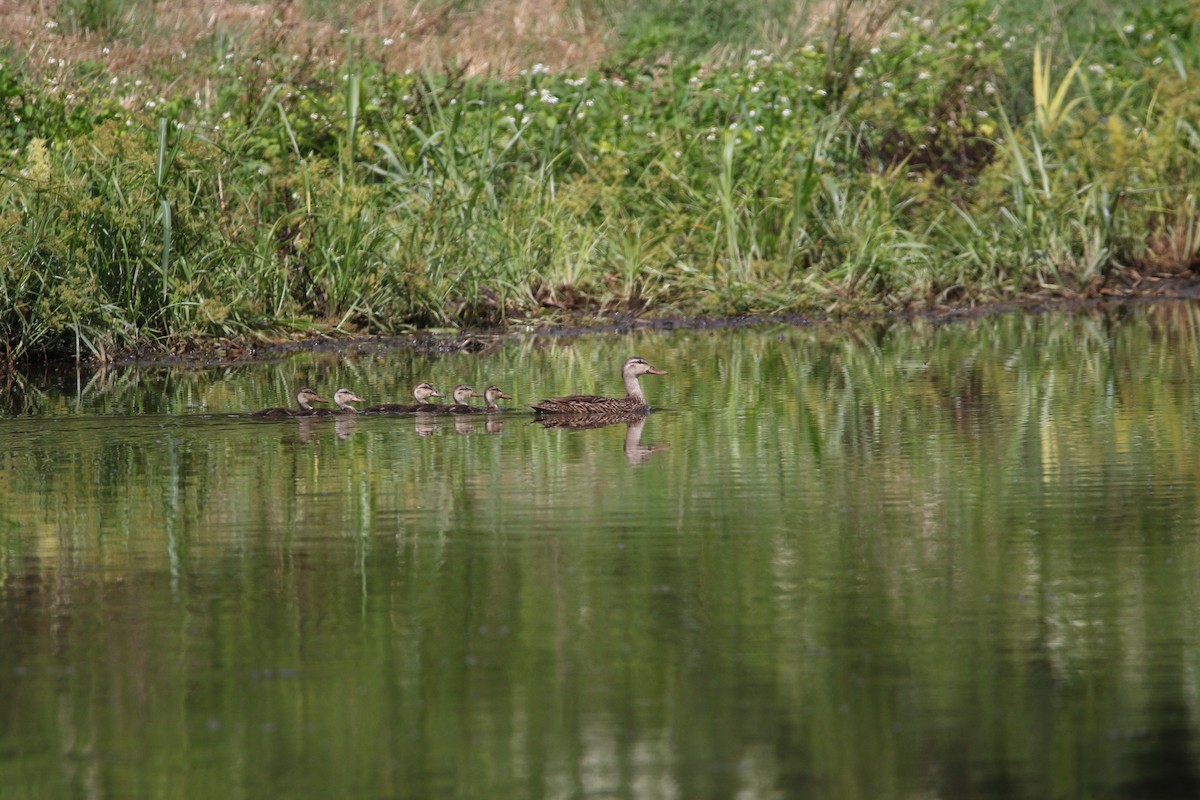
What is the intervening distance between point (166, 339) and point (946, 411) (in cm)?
678

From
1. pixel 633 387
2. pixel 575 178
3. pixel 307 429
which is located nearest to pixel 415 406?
pixel 307 429

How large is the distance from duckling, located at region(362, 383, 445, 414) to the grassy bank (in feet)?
11.9

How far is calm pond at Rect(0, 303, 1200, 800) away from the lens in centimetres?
560

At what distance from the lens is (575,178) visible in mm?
19594

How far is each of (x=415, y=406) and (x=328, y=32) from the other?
1335 cm

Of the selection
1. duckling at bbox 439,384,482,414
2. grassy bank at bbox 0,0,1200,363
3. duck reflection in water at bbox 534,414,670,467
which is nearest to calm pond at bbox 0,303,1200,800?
duck reflection in water at bbox 534,414,670,467

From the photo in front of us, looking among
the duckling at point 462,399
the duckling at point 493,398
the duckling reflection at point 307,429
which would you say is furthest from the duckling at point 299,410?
the duckling at point 493,398

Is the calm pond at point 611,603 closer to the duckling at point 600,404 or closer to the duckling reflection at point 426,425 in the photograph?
the duckling reflection at point 426,425

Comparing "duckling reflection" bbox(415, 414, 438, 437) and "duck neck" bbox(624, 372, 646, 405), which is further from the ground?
"duck neck" bbox(624, 372, 646, 405)

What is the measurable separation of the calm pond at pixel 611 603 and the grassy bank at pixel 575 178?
3.95 m

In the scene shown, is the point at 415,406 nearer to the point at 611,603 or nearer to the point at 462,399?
the point at 462,399

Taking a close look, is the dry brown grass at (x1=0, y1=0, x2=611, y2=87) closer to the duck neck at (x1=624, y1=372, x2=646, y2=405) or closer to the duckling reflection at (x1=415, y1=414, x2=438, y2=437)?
the duck neck at (x1=624, y1=372, x2=646, y2=405)

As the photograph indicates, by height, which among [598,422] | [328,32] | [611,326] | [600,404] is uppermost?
[328,32]

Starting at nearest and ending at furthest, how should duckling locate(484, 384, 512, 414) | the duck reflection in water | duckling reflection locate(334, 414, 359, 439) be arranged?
duckling reflection locate(334, 414, 359, 439) < the duck reflection in water < duckling locate(484, 384, 512, 414)
